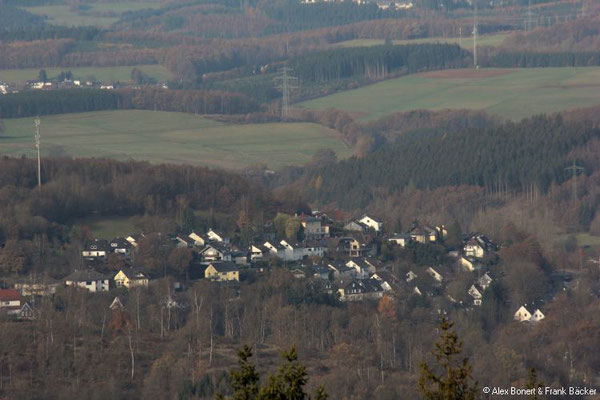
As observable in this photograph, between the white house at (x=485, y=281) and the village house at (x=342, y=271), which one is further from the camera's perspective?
the village house at (x=342, y=271)

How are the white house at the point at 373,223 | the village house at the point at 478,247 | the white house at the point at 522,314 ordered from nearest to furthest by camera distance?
the white house at the point at 522,314, the village house at the point at 478,247, the white house at the point at 373,223

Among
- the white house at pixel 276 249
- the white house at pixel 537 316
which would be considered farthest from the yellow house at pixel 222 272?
the white house at pixel 537 316

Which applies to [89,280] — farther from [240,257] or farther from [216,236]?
[216,236]

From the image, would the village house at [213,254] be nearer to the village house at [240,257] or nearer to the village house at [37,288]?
the village house at [240,257]

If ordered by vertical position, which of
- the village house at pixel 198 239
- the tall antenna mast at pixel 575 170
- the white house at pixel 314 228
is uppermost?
the village house at pixel 198 239

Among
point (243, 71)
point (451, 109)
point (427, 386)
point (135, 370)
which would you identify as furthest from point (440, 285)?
point (243, 71)

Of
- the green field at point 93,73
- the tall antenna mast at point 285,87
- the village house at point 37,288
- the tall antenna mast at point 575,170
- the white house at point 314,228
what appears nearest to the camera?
the village house at point 37,288

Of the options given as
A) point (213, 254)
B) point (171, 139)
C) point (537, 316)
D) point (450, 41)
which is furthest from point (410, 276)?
point (450, 41)

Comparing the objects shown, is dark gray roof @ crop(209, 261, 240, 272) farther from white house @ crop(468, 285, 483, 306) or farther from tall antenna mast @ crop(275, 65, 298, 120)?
tall antenna mast @ crop(275, 65, 298, 120)
